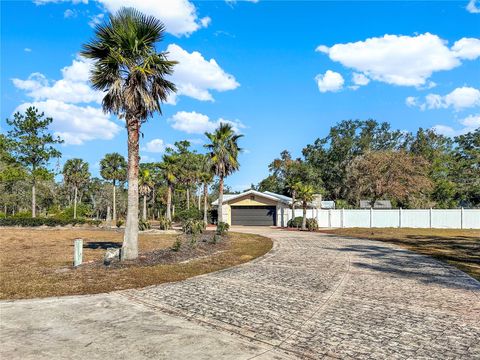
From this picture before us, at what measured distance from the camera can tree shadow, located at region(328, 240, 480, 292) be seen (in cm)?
1080

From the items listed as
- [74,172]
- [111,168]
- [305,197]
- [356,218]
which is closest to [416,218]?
[356,218]

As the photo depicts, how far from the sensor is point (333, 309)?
7645 millimetres

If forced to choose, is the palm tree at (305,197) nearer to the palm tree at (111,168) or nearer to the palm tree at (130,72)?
the palm tree at (130,72)

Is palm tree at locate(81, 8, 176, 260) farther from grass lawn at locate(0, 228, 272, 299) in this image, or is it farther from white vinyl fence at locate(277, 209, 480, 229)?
white vinyl fence at locate(277, 209, 480, 229)

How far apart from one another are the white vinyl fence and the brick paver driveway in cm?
2573

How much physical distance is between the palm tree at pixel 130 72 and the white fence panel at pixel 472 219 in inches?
1325

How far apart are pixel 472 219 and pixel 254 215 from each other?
21989 millimetres

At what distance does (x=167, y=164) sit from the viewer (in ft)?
147

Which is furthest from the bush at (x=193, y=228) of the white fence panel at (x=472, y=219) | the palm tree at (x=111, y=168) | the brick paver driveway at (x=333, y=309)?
the palm tree at (x=111, y=168)

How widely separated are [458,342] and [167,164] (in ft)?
134

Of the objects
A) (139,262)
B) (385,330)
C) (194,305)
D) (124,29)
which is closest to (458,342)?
(385,330)

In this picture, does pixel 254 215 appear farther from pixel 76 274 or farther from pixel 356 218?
pixel 76 274

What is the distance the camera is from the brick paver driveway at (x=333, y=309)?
5.63 m

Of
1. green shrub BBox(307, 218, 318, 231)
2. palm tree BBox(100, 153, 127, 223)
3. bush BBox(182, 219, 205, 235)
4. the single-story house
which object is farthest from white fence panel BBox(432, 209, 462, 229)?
palm tree BBox(100, 153, 127, 223)
